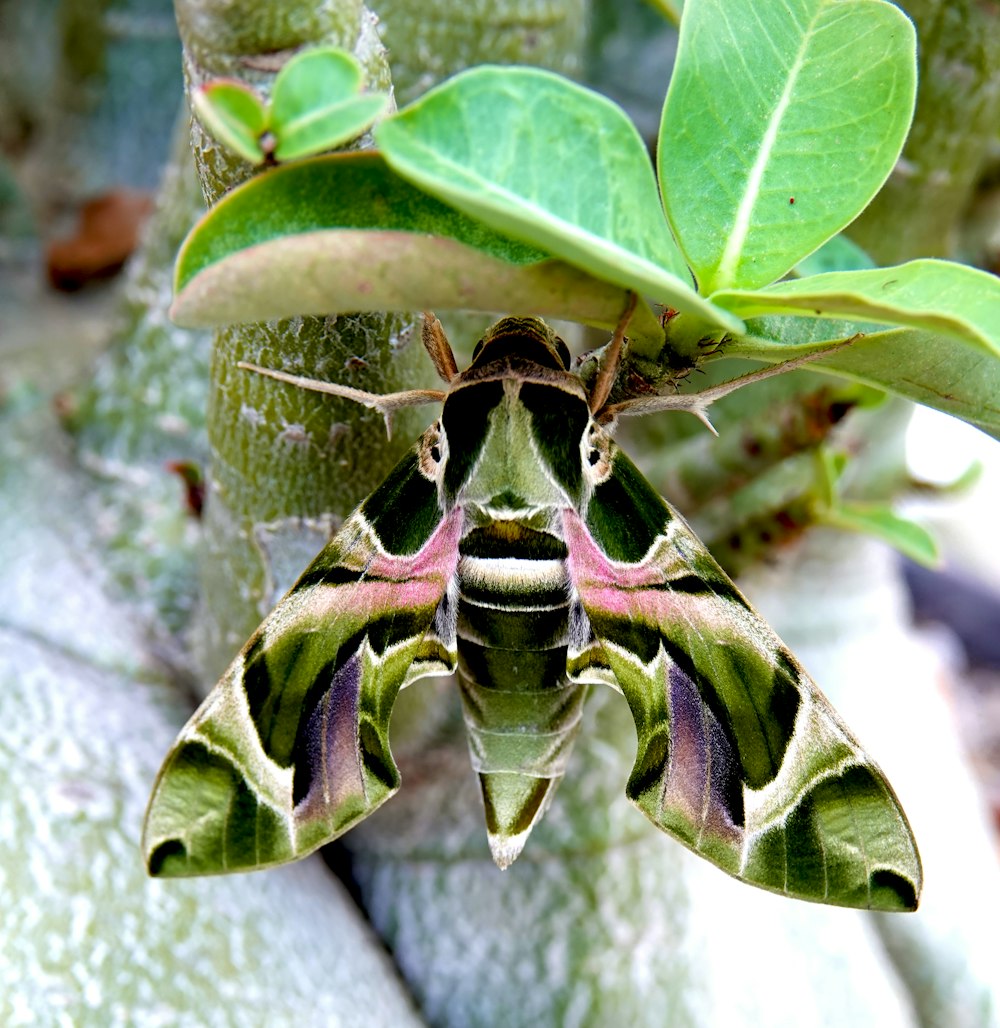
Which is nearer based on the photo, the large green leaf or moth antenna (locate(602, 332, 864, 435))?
the large green leaf

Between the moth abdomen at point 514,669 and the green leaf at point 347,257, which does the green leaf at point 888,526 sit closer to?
the moth abdomen at point 514,669

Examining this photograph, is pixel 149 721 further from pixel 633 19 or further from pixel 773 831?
pixel 633 19

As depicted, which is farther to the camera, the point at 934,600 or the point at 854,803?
the point at 934,600

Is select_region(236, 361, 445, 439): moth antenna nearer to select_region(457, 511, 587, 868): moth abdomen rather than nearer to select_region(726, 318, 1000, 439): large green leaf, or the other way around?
select_region(457, 511, 587, 868): moth abdomen

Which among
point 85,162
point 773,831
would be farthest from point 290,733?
point 85,162

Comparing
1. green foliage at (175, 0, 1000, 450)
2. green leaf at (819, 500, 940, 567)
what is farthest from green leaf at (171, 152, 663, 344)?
green leaf at (819, 500, 940, 567)

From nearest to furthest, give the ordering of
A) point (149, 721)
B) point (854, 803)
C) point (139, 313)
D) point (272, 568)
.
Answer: point (854, 803)
point (272, 568)
point (149, 721)
point (139, 313)
